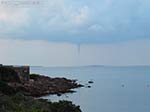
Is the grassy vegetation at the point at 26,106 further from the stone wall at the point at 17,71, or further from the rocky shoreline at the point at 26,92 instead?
the stone wall at the point at 17,71

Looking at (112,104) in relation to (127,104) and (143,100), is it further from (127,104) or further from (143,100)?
(143,100)

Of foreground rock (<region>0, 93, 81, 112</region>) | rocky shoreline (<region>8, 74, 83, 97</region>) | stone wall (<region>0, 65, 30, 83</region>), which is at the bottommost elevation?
rocky shoreline (<region>8, 74, 83, 97</region>)

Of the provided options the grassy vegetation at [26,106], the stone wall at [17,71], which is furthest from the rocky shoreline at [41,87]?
the grassy vegetation at [26,106]

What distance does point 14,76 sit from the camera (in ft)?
263

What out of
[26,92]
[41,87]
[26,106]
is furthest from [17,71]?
[26,106]

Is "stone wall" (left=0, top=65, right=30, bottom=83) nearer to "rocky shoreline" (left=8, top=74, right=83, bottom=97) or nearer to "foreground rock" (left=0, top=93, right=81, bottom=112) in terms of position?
"rocky shoreline" (left=8, top=74, right=83, bottom=97)

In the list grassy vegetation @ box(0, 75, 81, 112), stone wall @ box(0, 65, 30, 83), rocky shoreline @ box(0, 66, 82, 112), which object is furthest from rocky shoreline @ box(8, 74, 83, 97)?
grassy vegetation @ box(0, 75, 81, 112)

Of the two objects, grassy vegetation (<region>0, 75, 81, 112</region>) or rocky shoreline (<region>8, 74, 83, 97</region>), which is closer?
grassy vegetation (<region>0, 75, 81, 112</region>)

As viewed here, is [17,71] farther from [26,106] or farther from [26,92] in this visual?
[26,106]

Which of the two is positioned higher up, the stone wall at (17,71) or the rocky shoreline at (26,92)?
the stone wall at (17,71)

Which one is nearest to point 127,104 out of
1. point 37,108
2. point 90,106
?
point 90,106

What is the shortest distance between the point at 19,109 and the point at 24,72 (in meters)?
57.5

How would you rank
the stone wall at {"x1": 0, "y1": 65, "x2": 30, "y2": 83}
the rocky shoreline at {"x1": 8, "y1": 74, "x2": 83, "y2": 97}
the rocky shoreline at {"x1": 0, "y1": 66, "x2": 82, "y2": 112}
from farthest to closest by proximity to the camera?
1. the stone wall at {"x1": 0, "y1": 65, "x2": 30, "y2": 83}
2. the rocky shoreline at {"x1": 8, "y1": 74, "x2": 83, "y2": 97}
3. the rocky shoreline at {"x1": 0, "y1": 66, "x2": 82, "y2": 112}

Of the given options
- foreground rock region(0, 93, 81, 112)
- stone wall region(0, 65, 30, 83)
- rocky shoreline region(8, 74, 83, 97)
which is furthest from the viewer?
stone wall region(0, 65, 30, 83)
